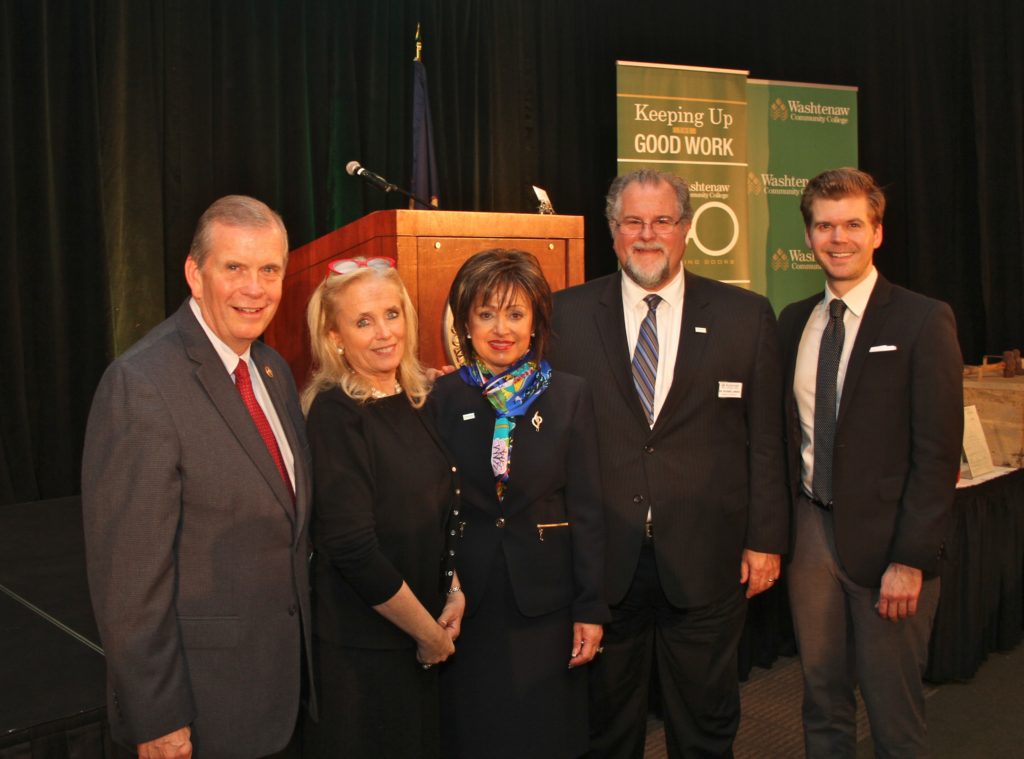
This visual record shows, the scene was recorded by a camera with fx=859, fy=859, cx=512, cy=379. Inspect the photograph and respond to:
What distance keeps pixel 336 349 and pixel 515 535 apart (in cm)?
56

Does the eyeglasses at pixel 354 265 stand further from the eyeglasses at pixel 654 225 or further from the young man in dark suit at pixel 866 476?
the young man in dark suit at pixel 866 476

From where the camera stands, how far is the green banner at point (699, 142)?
199 inches

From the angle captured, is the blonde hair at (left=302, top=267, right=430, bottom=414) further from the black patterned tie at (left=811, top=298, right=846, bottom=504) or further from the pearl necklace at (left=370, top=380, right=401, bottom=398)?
the black patterned tie at (left=811, top=298, right=846, bottom=504)

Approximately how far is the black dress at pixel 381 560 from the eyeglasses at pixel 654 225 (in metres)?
0.83

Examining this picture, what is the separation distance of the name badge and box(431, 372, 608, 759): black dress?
0.44 m

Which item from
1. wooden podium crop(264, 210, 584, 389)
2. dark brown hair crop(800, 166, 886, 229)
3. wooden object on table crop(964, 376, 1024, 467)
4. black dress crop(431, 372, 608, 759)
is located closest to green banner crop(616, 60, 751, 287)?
wooden object on table crop(964, 376, 1024, 467)

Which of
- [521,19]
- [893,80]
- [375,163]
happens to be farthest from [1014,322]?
[375,163]

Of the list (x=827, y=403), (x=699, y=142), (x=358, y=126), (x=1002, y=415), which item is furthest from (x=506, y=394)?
(x=699, y=142)

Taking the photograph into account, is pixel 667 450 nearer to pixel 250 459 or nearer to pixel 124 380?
pixel 250 459

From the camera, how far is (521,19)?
555 cm

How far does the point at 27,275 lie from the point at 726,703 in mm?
3691

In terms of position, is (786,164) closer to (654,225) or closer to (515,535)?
(654,225)

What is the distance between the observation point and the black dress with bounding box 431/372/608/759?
189cm

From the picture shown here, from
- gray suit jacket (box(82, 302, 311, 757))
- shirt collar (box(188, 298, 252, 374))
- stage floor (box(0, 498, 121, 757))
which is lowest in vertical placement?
stage floor (box(0, 498, 121, 757))
